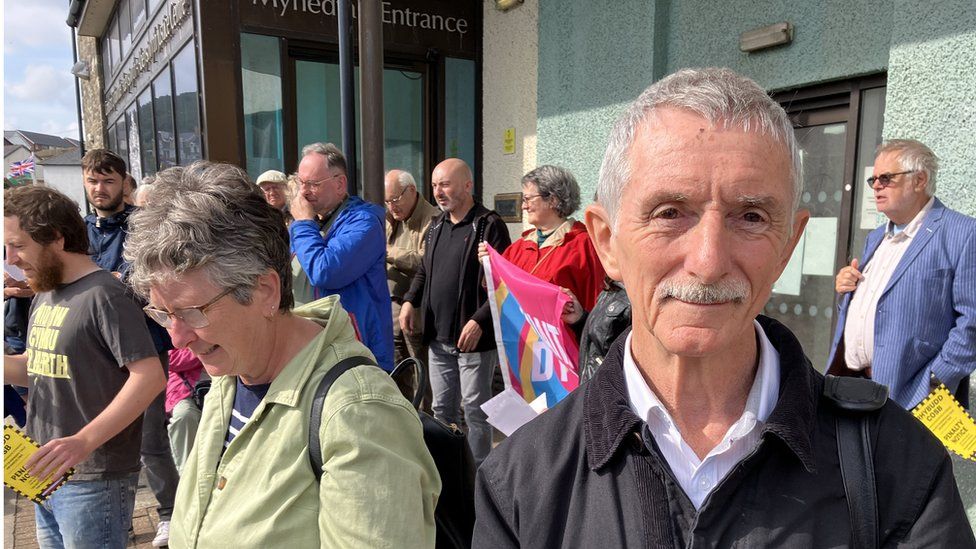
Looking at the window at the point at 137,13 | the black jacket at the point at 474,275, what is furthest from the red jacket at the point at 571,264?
the window at the point at 137,13

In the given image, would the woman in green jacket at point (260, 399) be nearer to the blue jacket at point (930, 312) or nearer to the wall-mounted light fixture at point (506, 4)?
the blue jacket at point (930, 312)

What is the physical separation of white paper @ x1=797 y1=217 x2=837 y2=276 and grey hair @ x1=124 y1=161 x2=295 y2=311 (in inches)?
147

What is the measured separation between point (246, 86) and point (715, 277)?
6.69m

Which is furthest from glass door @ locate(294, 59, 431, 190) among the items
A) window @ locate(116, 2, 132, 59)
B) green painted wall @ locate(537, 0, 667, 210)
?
window @ locate(116, 2, 132, 59)

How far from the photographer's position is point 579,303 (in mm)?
3324

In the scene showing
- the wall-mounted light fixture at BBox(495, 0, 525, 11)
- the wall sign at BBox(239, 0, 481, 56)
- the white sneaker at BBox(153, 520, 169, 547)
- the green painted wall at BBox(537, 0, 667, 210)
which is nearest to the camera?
the white sneaker at BBox(153, 520, 169, 547)

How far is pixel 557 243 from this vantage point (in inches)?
143

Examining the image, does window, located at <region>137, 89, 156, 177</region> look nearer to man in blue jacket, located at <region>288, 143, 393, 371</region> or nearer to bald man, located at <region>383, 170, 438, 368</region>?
bald man, located at <region>383, 170, 438, 368</region>

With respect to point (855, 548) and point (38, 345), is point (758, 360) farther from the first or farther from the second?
point (38, 345)

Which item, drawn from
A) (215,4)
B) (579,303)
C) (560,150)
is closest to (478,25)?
(560,150)

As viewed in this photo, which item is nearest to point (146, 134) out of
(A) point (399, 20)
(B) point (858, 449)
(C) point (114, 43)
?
(C) point (114, 43)

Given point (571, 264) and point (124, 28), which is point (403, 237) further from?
point (124, 28)

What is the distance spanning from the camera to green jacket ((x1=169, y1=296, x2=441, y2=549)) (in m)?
1.31

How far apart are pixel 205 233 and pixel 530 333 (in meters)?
2.17
